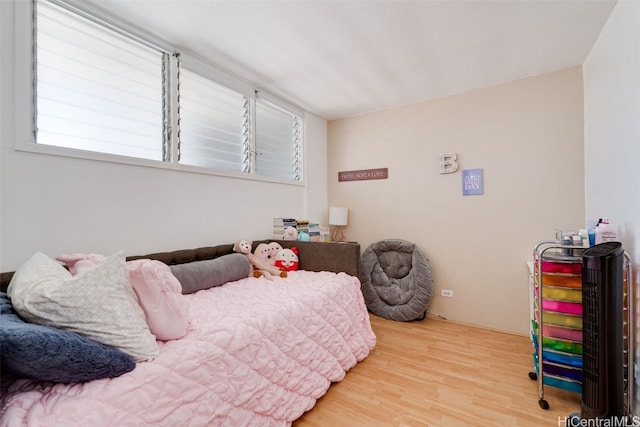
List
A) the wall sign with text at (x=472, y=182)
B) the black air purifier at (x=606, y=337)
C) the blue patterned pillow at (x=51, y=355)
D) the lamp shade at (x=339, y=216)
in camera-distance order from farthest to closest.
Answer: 1. the lamp shade at (x=339, y=216)
2. the wall sign with text at (x=472, y=182)
3. the black air purifier at (x=606, y=337)
4. the blue patterned pillow at (x=51, y=355)

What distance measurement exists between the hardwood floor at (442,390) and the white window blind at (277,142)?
2.13 m

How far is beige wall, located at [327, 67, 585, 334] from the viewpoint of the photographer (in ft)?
8.20

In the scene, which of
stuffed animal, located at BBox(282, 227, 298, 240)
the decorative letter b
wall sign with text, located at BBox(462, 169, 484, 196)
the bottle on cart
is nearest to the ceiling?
the decorative letter b

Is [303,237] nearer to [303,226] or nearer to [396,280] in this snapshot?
[303,226]

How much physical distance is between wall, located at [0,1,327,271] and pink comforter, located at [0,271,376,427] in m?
0.60

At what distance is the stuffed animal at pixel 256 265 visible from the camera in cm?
238

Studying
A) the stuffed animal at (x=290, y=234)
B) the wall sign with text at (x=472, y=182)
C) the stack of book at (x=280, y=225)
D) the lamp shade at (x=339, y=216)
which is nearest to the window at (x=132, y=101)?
the stack of book at (x=280, y=225)

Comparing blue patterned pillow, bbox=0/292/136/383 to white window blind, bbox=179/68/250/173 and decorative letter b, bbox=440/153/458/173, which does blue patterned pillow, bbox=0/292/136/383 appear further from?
decorative letter b, bbox=440/153/458/173

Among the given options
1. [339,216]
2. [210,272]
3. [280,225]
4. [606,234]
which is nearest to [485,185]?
[606,234]

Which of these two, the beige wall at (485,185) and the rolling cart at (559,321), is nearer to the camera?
the rolling cart at (559,321)

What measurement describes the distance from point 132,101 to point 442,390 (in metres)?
2.92

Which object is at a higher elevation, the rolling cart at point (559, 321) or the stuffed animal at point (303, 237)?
the stuffed animal at point (303, 237)

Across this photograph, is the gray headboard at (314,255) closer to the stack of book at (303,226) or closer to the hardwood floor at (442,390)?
the stack of book at (303,226)

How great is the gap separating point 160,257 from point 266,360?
3.66 feet
